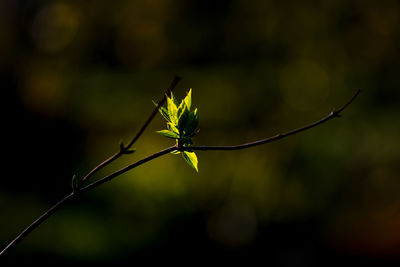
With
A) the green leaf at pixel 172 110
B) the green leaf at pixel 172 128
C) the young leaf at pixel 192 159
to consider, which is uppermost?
the green leaf at pixel 172 110

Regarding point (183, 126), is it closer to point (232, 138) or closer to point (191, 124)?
point (191, 124)

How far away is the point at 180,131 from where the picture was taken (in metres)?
0.75

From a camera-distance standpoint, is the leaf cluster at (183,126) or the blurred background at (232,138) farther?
the blurred background at (232,138)

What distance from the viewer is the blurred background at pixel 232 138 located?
6.27 m

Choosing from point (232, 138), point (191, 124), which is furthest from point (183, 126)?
point (232, 138)

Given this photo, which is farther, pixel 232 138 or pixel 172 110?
pixel 232 138

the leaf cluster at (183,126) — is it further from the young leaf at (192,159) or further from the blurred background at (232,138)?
the blurred background at (232,138)

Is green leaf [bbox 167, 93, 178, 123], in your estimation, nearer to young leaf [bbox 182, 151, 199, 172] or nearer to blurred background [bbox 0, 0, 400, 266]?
young leaf [bbox 182, 151, 199, 172]

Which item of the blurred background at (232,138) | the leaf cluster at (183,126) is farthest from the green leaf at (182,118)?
the blurred background at (232,138)

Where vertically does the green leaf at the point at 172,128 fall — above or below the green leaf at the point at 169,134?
above

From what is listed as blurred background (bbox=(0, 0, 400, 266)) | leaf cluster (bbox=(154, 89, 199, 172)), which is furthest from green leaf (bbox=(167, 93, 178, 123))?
blurred background (bbox=(0, 0, 400, 266))

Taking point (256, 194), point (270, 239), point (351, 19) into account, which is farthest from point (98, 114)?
point (351, 19)

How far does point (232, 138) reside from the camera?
22.1 ft

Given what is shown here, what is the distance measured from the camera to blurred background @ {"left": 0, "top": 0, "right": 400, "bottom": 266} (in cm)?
627
